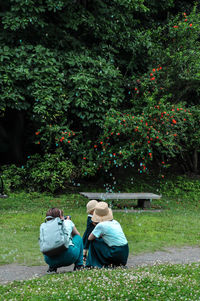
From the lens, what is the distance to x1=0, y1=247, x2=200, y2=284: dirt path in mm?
5951

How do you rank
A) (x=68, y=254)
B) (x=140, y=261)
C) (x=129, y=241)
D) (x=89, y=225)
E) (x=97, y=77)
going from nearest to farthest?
(x=68, y=254), (x=89, y=225), (x=140, y=261), (x=129, y=241), (x=97, y=77)

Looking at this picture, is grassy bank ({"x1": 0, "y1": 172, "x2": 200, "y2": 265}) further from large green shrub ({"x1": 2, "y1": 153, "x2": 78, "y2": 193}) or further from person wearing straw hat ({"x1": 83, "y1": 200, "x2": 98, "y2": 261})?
person wearing straw hat ({"x1": 83, "y1": 200, "x2": 98, "y2": 261})

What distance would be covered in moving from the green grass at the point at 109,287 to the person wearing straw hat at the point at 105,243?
19.1 inches

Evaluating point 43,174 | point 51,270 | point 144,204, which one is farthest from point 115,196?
point 51,270

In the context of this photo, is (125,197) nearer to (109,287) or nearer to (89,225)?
(89,225)

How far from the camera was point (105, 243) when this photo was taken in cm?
607

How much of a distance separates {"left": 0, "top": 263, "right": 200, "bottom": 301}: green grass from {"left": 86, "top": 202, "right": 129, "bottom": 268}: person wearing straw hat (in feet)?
1.59

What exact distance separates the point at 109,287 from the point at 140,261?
239 centimetres

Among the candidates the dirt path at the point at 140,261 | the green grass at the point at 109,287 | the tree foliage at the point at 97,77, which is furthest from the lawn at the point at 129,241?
the tree foliage at the point at 97,77

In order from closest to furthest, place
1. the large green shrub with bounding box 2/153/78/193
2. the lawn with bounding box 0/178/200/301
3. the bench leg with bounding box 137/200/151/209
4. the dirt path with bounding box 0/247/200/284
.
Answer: the lawn with bounding box 0/178/200/301, the dirt path with bounding box 0/247/200/284, the bench leg with bounding box 137/200/151/209, the large green shrub with bounding box 2/153/78/193

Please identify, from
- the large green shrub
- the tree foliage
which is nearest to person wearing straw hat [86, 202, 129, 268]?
the tree foliage

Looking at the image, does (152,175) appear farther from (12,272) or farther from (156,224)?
(12,272)

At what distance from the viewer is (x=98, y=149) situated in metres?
14.9

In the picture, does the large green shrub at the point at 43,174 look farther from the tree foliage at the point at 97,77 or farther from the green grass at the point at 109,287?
the green grass at the point at 109,287
